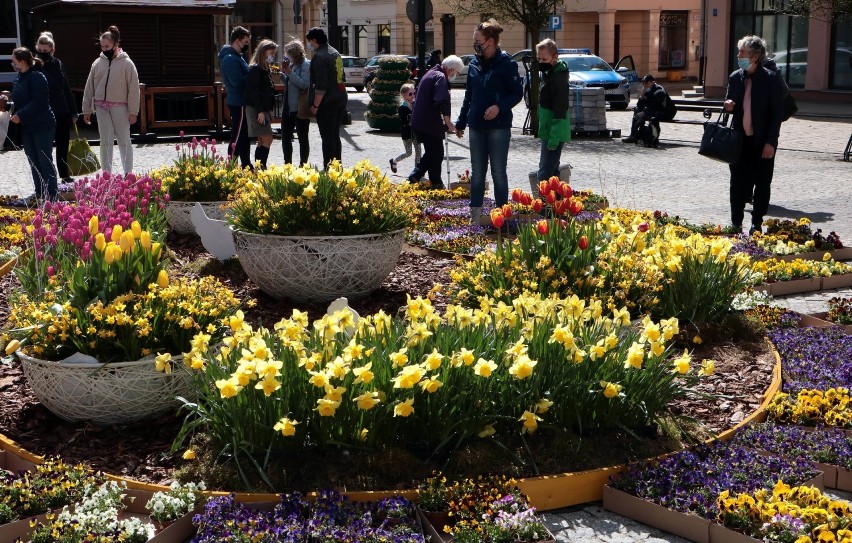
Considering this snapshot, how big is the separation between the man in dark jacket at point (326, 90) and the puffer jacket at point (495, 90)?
10.3 feet

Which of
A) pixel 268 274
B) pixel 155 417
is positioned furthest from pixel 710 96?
pixel 155 417

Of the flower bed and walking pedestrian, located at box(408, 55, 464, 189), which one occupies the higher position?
walking pedestrian, located at box(408, 55, 464, 189)

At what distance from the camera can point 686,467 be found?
4543 millimetres

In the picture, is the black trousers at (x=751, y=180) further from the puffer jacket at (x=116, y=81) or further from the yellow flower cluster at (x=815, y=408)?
the puffer jacket at (x=116, y=81)

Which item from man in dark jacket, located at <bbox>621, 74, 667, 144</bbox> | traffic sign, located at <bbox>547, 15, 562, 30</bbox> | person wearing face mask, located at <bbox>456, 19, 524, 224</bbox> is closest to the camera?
person wearing face mask, located at <bbox>456, 19, 524, 224</bbox>

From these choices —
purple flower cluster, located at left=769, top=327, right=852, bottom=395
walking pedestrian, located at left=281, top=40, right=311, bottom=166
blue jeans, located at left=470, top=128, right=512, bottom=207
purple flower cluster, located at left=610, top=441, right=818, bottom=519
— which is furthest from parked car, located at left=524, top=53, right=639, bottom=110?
purple flower cluster, located at left=610, top=441, right=818, bottom=519

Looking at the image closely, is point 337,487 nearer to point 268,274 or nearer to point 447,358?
point 447,358

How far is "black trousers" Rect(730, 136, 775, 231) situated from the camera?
34.4 feet

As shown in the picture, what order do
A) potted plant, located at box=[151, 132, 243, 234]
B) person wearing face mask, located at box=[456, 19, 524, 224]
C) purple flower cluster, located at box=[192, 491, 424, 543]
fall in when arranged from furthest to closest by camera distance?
person wearing face mask, located at box=[456, 19, 524, 224]
potted plant, located at box=[151, 132, 243, 234]
purple flower cluster, located at box=[192, 491, 424, 543]

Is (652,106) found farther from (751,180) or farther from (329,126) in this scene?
(751,180)

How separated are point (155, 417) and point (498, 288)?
2081mm

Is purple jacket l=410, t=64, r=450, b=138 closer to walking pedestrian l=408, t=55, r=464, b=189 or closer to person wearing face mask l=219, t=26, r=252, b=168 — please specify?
walking pedestrian l=408, t=55, r=464, b=189

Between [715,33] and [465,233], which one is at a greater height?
[715,33]

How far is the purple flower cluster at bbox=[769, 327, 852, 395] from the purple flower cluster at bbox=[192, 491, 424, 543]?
2502 mm
